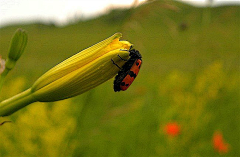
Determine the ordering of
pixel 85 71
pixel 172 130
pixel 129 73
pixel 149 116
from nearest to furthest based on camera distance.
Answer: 1. pixel 85 71
2. pixel 129 73
3. pixel 172 130
4. pixel 149 116

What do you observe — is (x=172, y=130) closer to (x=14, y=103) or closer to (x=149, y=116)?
(x=149, y=116)

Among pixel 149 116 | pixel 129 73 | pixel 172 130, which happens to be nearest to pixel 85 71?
pixel 129 73

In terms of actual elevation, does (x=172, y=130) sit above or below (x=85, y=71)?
below

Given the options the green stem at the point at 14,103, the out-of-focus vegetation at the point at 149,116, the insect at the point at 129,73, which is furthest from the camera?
the out-of-focus vegetation at the point at 149,116

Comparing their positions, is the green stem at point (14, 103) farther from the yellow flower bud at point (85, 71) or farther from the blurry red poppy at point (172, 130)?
the blurry red poppy at point (172, 130)

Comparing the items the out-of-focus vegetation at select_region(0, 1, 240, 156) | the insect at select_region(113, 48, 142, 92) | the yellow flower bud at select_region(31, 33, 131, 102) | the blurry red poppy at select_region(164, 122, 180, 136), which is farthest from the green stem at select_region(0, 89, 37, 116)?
the blurry red poppy at select_region(164, 122, 180, 136)

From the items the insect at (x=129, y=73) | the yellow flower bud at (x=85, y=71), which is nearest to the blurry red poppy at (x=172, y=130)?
the insect at (x=129, y=73)
